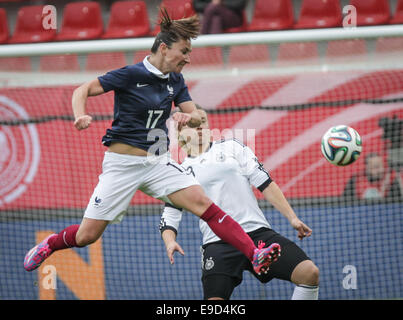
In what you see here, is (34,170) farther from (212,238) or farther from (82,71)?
(212,238)

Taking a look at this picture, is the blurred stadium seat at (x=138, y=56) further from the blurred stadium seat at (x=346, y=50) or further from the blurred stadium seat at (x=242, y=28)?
the blurred stadium seat at (x=242, y=28)

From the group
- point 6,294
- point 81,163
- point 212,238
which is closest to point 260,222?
point 212,238

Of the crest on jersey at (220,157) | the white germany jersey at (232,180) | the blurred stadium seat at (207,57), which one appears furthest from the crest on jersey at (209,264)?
the blurred stadium seat at (207,57)

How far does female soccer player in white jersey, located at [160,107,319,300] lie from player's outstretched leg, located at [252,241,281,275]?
0.85 feet

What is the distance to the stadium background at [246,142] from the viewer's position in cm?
682

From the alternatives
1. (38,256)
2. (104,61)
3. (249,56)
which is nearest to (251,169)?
(38,256)

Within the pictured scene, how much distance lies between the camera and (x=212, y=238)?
474 cm

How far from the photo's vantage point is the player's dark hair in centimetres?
441

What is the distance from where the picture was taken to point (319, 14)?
9.22 m

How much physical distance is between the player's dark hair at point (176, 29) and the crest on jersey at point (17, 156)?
10.5ft

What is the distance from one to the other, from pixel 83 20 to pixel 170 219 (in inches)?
234

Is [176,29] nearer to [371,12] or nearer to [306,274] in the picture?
[306,274]

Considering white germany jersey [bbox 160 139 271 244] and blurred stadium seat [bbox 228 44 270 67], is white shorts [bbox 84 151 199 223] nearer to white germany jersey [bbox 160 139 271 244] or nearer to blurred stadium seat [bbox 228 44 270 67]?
white germany jersey [bbox 160 139 271 244]
